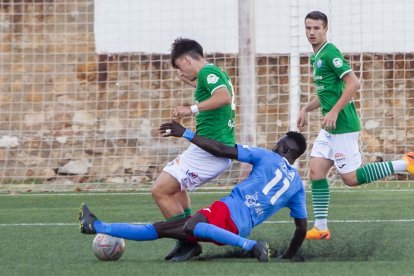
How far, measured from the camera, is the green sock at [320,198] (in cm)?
947

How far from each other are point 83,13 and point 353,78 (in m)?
7.30

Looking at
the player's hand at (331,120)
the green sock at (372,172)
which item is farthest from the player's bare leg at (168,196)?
the green sock at (372,172)

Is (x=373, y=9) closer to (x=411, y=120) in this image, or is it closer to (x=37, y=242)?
(x=411, y=120)

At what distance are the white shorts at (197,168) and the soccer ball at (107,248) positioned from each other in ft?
2.40

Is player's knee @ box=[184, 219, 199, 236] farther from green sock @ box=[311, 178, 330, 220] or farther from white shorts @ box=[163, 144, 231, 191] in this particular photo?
green sock @ box=[311, 178, 330, 220]

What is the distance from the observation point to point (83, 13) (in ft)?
52.1

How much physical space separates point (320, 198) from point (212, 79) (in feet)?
5.99

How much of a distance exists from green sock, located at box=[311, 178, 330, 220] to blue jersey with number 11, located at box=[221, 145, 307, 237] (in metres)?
1.58

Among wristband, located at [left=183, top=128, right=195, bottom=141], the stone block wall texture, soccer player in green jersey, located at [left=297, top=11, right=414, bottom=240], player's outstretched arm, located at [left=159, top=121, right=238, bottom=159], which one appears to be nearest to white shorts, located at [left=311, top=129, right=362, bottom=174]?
soccer player in green jersey, located at [left=297, top=11, right=414, bottom=240]

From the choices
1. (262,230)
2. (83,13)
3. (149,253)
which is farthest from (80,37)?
(149,253)

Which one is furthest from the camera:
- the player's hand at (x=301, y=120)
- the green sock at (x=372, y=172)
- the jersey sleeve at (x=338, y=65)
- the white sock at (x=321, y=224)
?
the player's hand at (x=301, y=120)

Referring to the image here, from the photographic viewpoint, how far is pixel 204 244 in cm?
880

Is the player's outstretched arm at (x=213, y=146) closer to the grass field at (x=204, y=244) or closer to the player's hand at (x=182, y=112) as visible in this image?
the player's hand at (x=182, y=112)

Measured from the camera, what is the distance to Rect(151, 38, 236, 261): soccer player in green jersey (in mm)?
8195
